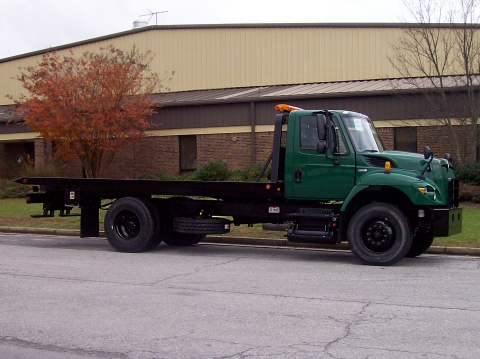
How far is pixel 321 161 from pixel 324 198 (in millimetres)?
678

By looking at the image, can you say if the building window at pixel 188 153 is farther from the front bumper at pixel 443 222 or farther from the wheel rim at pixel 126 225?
the front bumper at pixel 443 222

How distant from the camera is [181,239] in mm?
14930

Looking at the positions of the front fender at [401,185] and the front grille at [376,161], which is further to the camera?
the front grille at [376,161]

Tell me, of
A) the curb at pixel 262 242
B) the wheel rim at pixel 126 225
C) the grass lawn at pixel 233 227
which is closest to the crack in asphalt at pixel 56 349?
the wheel rim at pixel 126 225

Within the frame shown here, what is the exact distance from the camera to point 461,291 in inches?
372

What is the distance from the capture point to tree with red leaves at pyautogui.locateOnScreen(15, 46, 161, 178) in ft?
93.6

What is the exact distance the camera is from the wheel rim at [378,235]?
38.5 ft

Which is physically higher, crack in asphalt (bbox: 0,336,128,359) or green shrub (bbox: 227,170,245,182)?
green shrub (bbox: 227,170,245,182)

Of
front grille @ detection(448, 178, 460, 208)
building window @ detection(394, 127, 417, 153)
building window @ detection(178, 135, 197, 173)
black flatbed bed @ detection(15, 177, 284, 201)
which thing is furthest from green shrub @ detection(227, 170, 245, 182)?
front grille @ detection(448, 178, 460, 208)

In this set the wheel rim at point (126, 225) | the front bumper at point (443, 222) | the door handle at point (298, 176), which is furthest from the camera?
the wheel rim at point (126, 225)

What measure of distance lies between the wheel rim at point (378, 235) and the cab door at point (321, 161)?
774mm

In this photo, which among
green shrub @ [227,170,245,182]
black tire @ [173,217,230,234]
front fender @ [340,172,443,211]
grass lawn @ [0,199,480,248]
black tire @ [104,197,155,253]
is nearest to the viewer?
front fender @ [340,172,443,211]

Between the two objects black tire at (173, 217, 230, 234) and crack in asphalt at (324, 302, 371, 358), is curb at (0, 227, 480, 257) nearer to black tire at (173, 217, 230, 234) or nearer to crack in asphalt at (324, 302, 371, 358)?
black tire at (173, 217, 230, 234)

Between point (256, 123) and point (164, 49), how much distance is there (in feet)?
30.6
